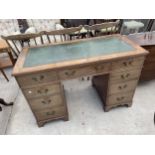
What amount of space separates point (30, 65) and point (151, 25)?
2.43 metres

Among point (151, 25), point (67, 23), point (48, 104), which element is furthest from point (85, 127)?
point (67, 23)

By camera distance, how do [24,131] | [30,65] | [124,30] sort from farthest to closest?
[124,30], [24,131], [30,65]

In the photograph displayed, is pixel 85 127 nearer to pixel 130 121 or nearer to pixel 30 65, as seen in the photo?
pixel 130 121

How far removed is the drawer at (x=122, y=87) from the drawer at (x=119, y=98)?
6 cm

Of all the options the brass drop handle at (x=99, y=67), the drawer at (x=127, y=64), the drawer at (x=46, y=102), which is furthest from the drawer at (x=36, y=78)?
the drawer at (x=127, y=64)

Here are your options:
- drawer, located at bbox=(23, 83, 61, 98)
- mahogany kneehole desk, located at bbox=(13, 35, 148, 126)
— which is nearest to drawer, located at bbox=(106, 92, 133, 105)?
mahogany kneehole desk, located at bbox=(13, 35, 148, 126)

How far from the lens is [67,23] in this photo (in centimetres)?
312

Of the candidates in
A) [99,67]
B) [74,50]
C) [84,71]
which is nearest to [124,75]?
[99,67]

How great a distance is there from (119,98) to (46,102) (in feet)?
2.71

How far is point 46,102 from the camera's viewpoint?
4.17ft

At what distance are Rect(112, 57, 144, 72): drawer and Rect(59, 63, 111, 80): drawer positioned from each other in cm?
8

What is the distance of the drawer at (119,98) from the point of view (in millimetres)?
1468

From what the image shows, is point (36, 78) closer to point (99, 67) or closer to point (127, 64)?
point (99, 67)
